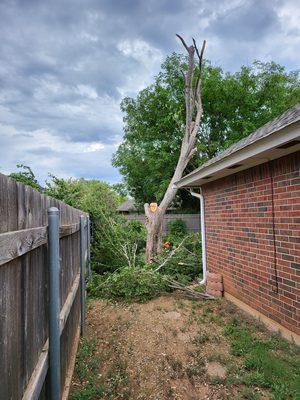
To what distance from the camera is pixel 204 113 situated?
2259 cm

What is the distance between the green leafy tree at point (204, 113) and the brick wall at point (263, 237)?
14.4 metres

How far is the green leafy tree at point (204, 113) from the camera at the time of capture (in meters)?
21.3

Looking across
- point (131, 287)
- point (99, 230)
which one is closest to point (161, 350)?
point (131, 287)

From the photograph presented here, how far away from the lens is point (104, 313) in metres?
5.50

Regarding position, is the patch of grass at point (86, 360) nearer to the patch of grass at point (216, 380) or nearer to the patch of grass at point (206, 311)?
the patch of grass at point (216, 380)

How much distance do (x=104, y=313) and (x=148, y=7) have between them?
834 centimetres

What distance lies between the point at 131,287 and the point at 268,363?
3.26 metres

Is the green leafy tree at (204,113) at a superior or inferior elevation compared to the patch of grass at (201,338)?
superior

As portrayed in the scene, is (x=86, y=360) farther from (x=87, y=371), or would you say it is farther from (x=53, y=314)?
(x=53, y=314)

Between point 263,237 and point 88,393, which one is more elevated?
point 263,237

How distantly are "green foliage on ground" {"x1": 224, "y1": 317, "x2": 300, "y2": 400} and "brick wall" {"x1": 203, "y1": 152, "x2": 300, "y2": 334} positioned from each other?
352mm

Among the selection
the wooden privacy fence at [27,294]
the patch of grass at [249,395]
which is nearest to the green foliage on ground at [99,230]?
the patch of grass at [249,395]

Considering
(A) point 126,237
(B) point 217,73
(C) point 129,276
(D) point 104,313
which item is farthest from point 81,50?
(B) point 217,73

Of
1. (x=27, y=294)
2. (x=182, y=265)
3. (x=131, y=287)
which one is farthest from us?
(x=182, y=265)
